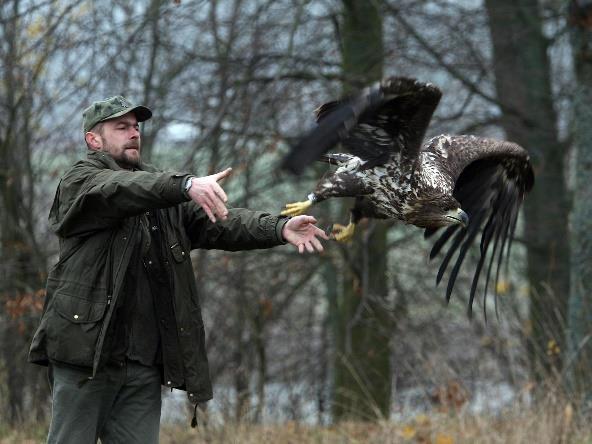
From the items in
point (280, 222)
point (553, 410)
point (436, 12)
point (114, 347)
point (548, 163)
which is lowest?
point (553, 410)

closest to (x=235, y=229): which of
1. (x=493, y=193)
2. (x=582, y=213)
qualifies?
(x=493, y=193)

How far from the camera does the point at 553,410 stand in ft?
21.0

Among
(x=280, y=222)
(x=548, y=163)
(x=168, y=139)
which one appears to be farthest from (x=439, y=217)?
(x=548, y=163)

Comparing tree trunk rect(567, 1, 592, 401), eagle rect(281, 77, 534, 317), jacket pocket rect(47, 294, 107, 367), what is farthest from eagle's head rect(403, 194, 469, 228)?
tree trunk rect(567, 1, 592, 401)

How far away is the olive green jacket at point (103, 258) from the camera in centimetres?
405

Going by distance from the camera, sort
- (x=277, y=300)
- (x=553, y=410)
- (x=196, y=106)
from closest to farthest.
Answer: (x=553, y=410)
(x=196, y=106)
(x=277, y=300)

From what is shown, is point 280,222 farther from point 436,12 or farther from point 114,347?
point 436,12

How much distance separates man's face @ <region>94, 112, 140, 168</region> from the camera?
4488mm

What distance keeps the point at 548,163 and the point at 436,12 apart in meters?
2.18

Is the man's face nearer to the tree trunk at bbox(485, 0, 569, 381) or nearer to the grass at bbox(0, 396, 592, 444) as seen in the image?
the grass at bbox(0, 396, 592, 444)

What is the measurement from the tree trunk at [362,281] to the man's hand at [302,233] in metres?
5.54

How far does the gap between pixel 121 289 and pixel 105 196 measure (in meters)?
0.41

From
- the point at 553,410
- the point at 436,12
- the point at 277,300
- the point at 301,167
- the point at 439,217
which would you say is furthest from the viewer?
the point at 277,300

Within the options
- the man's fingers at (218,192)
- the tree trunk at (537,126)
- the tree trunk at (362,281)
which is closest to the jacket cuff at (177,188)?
the man's fingers at (218,192)
